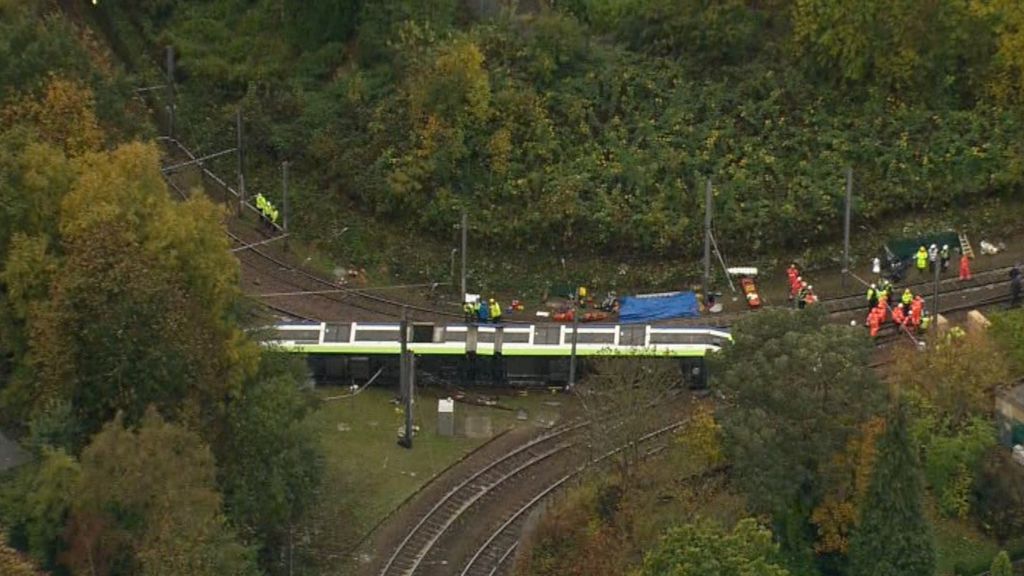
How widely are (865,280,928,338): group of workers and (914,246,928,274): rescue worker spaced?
273cm

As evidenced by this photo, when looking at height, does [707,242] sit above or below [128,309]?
above

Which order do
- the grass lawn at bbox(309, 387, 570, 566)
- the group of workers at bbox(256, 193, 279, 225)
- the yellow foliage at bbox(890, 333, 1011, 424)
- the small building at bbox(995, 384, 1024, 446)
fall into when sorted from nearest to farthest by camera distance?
1. the yellow foliage at bbox(890, 333, 1011, 424)
2. the grass lawn at bbox(309, 387, 570, 566)
3. the small building at bbox(995, 384, 1024, 446)
4. the group of workers at bbox(256, 193, 279, 225)

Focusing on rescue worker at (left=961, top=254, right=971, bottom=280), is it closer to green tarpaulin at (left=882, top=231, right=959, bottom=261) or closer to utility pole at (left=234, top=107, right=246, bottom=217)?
green tarpaulin at (left=882, top=231, right=959, bottom=261)

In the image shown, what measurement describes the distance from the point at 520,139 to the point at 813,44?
494 inches

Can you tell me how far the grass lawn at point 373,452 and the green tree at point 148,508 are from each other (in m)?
7.71

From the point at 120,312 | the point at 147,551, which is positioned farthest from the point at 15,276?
the point at 147,551

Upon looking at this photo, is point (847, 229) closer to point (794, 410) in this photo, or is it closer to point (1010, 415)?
point (1010, 415)

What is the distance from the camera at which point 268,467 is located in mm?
48531

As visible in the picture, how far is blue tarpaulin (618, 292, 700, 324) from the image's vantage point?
63.5 meters

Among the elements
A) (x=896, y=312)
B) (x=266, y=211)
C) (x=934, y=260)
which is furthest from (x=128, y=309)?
(x=934, y=260)

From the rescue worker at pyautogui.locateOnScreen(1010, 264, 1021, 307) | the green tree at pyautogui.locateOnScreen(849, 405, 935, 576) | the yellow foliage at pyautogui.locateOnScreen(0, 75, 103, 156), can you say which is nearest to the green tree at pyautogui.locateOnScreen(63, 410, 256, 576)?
the yellow foliage at pyautogui.locateOnScreen(0, 75, 103, 156)

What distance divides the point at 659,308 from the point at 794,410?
1458 cm

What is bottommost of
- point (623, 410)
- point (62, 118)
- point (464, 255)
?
point (623, 410)

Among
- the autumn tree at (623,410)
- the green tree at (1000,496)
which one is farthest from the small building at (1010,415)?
the autumn tree at (623,410)
